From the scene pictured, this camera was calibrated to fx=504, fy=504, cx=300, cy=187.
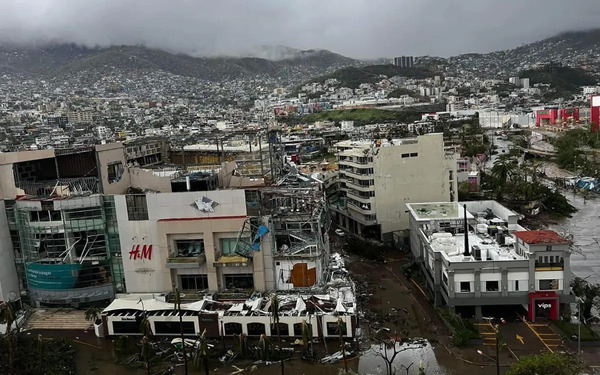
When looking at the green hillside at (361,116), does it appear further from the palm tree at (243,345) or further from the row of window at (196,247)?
the palm tree at (243,345)

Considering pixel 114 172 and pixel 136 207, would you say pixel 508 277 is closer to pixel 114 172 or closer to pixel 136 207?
pixel 136 207

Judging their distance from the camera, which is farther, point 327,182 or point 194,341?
point 327,182

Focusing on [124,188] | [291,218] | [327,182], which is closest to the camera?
[291,218]

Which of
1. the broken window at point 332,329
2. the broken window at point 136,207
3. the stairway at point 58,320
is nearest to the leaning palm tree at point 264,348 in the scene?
the broken window at point 332,329

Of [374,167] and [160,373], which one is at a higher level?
[374,167]

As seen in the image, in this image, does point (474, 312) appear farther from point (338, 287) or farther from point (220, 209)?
point (220, 209)

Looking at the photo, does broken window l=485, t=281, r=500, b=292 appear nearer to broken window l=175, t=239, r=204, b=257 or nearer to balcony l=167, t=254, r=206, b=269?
balcony l=167, t=254, r=206, b=269

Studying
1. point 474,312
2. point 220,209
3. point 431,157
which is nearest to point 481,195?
point 431,157
